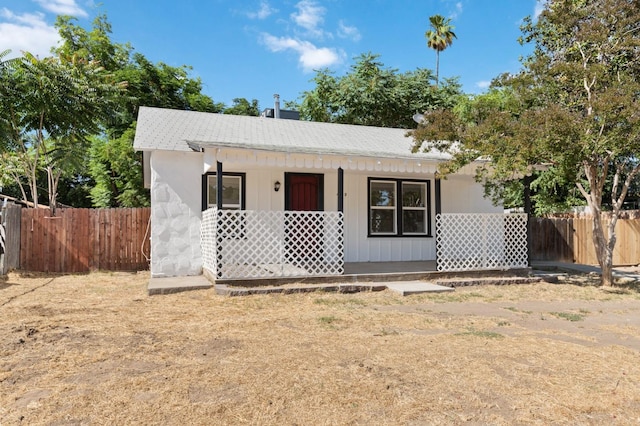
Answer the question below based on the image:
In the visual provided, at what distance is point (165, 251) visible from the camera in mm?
9867

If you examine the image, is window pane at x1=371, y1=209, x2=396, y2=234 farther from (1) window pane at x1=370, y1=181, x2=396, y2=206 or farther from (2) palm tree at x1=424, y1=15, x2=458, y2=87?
(2) palm tree at x1=424, y1=15, x2=458, y2=87

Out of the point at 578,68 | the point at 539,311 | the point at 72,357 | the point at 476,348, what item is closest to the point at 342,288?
the point at 539,311

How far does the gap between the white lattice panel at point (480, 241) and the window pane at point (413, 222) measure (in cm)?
204

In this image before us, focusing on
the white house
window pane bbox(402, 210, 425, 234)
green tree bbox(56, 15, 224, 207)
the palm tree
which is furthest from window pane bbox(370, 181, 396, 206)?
the palm tree

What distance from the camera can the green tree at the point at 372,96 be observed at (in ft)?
76.0

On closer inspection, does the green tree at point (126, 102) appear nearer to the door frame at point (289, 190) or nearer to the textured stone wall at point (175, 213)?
the textured stone wall at point (175, 213)

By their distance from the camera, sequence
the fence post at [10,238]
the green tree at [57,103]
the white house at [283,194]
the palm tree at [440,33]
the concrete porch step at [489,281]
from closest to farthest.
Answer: the white house at [283,194], the concrete porch step at [489,281], the fence post at [10,238], the green tree at [57,103], the palm tree at [440,33]

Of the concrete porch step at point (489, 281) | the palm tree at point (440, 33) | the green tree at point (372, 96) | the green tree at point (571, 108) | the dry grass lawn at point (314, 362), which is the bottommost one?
the dry grass lawn at point (314, 362)

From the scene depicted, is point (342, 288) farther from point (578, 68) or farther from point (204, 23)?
point (204, 23)

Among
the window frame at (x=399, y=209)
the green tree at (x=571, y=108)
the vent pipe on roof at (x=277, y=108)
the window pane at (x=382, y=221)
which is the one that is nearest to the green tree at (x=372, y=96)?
the vent pipe on roof at (x=277, y=108)

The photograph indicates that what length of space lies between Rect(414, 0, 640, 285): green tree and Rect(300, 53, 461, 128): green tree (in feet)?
43.3

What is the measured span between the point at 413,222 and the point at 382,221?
962mm

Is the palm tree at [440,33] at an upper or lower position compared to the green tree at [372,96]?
upper

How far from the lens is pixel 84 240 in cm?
1140
